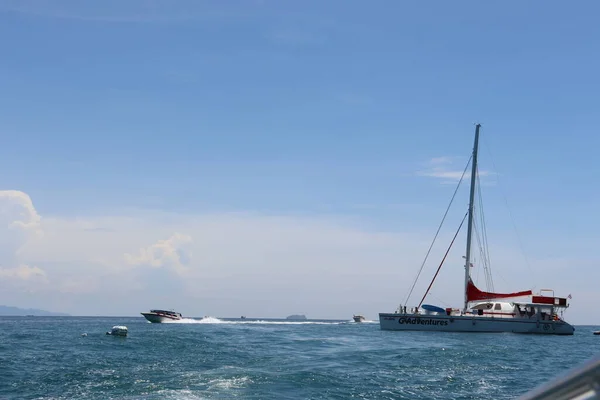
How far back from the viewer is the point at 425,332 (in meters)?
60.2

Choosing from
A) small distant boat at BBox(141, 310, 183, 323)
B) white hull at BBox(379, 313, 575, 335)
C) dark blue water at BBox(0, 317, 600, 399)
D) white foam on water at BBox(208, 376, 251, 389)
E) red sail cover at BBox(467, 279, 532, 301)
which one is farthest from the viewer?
small distant boat at BBox(141, 310, 183, 323)

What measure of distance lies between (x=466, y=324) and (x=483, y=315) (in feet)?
13.6

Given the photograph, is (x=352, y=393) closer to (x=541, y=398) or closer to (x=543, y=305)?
(x=541, y=398)

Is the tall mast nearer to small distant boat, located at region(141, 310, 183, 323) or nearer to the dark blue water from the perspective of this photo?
the dark blue water

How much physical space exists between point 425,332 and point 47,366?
1540 inches

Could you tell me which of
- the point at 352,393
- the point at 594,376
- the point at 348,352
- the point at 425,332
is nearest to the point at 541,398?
the point at 594,376

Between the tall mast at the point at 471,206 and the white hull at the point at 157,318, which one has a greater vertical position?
the tall mast at the point at 471,206

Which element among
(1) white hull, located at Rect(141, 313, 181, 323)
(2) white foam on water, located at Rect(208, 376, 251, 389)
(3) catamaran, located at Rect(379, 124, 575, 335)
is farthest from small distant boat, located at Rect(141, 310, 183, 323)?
(2) white foam on water, located at Rect(208, 376, 251, 389)

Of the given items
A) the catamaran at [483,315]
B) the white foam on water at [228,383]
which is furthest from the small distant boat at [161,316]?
the white foam on water at [228,383]

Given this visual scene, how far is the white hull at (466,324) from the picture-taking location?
202ft

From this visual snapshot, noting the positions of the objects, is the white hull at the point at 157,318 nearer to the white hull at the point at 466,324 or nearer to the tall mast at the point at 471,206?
the white hull at the point at 466,324

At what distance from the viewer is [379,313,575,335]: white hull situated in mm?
61469

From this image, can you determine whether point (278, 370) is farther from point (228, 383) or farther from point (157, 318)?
point (157, 318)

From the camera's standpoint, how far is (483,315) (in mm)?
64500
